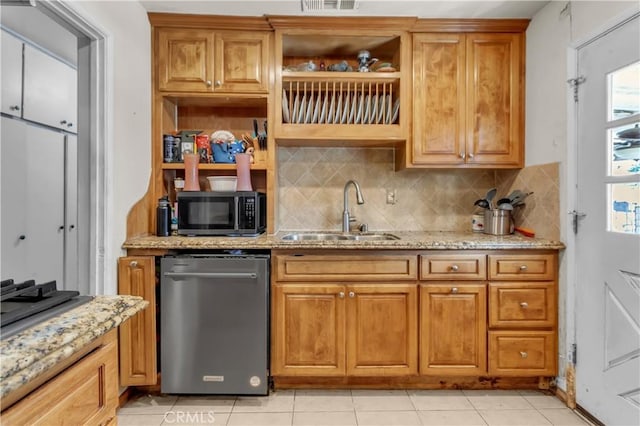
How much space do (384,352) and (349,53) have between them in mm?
2020

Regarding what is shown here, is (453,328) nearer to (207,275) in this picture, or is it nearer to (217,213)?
(207,275)

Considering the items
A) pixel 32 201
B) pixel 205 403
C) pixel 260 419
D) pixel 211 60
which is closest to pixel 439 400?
pixel 260 419

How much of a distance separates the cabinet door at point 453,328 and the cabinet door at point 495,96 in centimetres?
92

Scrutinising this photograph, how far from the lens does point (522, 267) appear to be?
202 centimetres

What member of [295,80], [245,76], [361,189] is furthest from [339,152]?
[245,76]

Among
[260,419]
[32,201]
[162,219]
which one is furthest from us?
[32,201]

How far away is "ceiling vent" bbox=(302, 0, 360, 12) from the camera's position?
2.05 m

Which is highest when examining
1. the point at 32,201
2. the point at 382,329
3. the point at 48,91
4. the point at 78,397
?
the point at 48,91

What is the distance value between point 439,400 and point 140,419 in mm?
1624

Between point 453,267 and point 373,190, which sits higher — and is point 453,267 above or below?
below

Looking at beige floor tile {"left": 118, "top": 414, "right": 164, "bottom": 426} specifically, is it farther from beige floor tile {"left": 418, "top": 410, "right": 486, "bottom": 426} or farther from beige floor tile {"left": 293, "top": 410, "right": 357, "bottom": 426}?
beige floor tile {"left": 418, "top": 410, "right": 486, "bottom": 426}

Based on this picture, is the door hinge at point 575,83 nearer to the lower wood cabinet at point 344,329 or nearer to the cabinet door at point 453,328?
the cabinet door at point 453,328

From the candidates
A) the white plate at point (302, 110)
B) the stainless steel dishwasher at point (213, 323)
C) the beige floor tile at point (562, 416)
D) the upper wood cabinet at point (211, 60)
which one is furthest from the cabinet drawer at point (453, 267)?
the upper wood cabinet at point (211, 60)

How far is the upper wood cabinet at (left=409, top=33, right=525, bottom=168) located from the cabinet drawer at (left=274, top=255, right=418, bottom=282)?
0.72 meters
